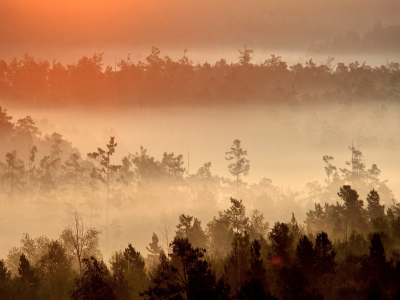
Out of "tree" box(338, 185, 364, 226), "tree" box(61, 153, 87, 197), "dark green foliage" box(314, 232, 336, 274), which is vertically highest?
"tree" box(61, 153, 87, 197)

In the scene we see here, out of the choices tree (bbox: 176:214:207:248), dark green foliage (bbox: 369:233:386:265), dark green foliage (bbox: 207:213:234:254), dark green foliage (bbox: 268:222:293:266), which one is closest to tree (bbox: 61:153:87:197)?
tree (bbox: 176:214:207:248)

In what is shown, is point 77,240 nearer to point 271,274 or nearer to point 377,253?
point 271,274

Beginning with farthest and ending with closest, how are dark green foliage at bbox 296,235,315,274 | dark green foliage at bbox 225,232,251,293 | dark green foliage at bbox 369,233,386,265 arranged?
dark green foliage at bbox 225,232,251,293
dark green foliage at bbox 296,235,315,274
dark green foliage at bbox 369,233,386,265

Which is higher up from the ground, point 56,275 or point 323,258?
point 323,258

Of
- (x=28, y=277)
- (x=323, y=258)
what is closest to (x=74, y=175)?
(x=28, y=277)

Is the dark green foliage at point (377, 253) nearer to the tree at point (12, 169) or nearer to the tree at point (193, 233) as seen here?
the tree at point (193, 233)

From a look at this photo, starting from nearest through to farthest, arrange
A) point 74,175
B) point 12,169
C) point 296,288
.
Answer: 1. point 296,288
2. point 12,169
3. point 74,175

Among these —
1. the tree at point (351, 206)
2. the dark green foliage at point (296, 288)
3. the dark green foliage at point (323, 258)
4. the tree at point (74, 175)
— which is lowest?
the dark green foliage at point (296, 288)

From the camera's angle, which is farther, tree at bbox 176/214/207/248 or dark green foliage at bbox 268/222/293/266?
tree at bbox 176/214/207/248

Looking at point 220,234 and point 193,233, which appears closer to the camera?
point 193,233

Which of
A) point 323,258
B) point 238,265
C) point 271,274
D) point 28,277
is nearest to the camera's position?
point 323,258

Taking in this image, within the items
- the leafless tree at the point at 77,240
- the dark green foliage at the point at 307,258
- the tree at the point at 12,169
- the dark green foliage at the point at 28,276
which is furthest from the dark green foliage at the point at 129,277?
the tree at the point at 12,169

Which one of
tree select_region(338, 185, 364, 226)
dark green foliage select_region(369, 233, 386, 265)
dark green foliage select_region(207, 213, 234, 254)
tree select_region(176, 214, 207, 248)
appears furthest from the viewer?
dark green foliage select_region(207, 213, 234, 254)

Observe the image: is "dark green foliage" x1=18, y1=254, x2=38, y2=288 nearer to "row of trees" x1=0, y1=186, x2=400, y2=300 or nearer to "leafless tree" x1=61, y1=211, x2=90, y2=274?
"row of trees" x1=0, y1=186, x2=400, y2=300
